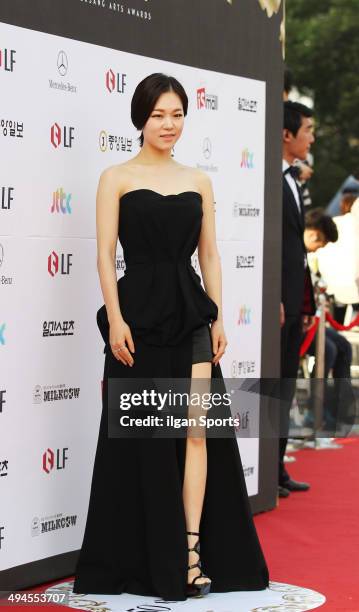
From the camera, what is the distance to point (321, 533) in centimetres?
625

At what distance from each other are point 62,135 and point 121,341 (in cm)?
95

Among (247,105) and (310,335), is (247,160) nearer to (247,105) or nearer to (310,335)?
(247,105)

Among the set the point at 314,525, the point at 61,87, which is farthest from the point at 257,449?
the point at 61,87

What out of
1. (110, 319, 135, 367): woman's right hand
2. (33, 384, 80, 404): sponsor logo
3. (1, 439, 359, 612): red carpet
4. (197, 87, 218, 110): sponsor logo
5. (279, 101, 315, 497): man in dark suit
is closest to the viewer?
(110, 319, 135, 367): woman's right hand

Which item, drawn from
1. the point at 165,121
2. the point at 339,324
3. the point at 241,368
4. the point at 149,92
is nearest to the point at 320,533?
the point at 241,368

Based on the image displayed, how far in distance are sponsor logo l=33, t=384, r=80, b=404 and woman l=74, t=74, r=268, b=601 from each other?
0.30 m

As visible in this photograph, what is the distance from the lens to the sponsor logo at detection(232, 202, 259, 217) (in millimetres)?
6422

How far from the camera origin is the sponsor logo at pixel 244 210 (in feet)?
21.1

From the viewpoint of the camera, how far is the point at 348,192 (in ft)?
34.8

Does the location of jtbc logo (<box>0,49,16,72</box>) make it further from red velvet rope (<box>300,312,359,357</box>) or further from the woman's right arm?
red velvet rope (<box>300,312,359,357</box>)

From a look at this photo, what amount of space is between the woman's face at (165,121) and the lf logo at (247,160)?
1.58 meters

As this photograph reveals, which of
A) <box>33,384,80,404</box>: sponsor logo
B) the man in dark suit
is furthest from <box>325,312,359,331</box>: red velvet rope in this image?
<box>33,384,80,404</box>: sponsor logo

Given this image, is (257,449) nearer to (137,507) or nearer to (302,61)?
(137,507)

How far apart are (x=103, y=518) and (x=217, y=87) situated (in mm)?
2359
